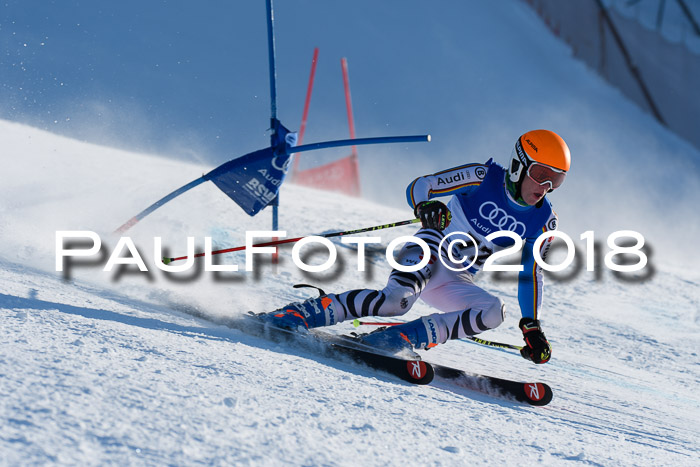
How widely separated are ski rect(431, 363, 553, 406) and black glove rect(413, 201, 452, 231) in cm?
56

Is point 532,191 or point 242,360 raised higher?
point 532,191

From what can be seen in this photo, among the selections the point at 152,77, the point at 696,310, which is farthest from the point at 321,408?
the point at 152,77

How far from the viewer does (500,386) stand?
279 centimetres

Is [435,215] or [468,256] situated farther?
[468,256]

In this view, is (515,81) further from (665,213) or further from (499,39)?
(665,213)

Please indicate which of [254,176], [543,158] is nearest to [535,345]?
[543,158]

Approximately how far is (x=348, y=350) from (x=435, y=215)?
0.64 m

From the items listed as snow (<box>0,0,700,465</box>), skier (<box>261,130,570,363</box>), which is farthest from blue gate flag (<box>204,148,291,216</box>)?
skier (<box>261,130,570,363</box>)

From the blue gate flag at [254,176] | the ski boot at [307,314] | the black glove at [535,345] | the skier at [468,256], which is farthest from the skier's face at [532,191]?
the blue gate flag at [254,176]

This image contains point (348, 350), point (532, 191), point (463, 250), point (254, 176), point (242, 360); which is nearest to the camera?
point (242, 360)

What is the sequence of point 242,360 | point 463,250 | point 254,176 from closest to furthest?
point 242,360, point 463,250, point 254,176

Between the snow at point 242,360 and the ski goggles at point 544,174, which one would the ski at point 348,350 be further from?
the ski goggles at point 544,174

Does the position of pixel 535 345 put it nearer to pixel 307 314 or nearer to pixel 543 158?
pixel 543 158

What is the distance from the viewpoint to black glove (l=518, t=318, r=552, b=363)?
9.57 feet
